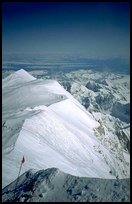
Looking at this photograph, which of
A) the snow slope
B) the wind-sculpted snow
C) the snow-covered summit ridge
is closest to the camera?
the wind-sculpted snow

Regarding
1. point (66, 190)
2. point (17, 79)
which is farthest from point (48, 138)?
point (17, 79)

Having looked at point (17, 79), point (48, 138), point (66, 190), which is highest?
point (17, 79)

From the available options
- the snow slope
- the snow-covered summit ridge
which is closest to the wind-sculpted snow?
the snow slope

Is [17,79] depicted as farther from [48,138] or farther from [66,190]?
[66,190]

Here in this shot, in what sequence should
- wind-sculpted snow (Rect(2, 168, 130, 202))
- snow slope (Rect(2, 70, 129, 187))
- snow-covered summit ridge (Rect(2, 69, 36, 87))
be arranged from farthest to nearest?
snow-covered summit ridge (Rect(2, 69, 36, 87))
snow slope (Rect(2, 70, 129, 187))
wind-sculpted snow (Rect(2, 168, 130, 202))

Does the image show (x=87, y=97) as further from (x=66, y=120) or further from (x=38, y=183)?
(x=38, y=183)

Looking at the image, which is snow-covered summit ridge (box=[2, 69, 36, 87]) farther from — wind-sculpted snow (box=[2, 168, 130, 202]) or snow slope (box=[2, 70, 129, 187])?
wind-sculpted snow (box=[2, 168, 130, 202])
